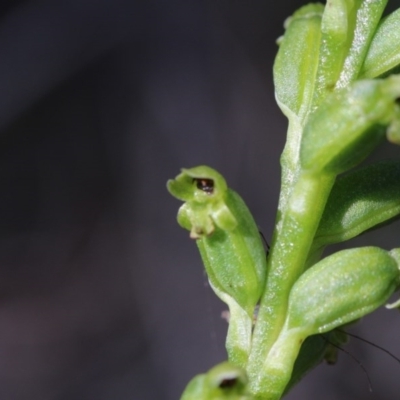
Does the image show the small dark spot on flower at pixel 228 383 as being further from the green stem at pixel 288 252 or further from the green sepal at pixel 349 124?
the green sepal at pixel 349 124

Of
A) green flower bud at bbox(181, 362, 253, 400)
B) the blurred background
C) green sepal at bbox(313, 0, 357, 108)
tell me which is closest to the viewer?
green flower bud at bbox(181, 362, 253, 400)

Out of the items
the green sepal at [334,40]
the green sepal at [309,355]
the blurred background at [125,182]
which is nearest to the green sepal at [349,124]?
the green sepal at [334,40]

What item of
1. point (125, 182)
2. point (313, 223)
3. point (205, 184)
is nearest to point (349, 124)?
point (313, 223)

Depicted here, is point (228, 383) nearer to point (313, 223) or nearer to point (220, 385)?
point (220, 385)

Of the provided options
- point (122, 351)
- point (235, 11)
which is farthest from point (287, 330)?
point (235, 11)

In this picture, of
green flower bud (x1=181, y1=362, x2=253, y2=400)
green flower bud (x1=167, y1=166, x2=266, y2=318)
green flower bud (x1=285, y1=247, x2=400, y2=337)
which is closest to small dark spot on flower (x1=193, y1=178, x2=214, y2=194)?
green flower bud (x1=167, y1=166, x2=266, y2=318)

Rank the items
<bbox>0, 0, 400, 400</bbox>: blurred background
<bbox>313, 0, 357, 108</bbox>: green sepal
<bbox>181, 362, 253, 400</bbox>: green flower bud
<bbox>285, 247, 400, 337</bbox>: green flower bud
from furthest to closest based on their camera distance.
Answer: <bbox>0, 0, 400, 400</bbox>: blurred background, <bbox>313, 0, 357, 108</bbox>: green sepal, <bbox>285, 247, 400, 337</bbox>: green flower bud, <bbox>181, 362, 253, 400</bbox>: green flower bud

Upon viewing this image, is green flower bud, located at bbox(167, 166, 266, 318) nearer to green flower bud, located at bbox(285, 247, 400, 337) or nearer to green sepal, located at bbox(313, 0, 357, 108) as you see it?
green flower bud, located at bbox(285, 247, 400, 337)
